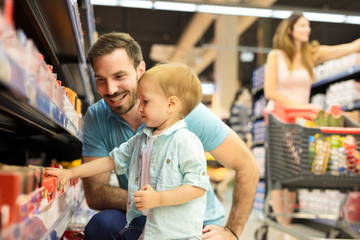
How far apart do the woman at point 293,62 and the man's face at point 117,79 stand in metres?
1.71

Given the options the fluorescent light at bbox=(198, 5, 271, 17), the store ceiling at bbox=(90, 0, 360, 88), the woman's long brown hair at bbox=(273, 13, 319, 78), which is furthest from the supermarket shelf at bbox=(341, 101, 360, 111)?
the store ceiling at bbox=(90, 0, 360, 88)

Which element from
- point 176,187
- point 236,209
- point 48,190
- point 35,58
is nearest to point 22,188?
point 35,58

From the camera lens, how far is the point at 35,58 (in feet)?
2.71

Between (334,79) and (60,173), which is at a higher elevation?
(334,79)

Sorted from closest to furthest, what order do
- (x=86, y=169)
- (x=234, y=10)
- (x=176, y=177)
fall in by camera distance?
(x=176, y=177) → (x=86, y=169) → (x=234, y=10)

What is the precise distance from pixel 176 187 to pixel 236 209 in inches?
28.4

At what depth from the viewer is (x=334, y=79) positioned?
15.7 ft

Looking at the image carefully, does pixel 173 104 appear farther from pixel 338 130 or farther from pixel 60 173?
pixel 338 130

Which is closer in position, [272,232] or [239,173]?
[239,173]

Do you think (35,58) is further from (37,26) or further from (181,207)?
(37,26)

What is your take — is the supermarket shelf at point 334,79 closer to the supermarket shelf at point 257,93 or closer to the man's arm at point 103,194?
the supermarket shelf at point 257,93

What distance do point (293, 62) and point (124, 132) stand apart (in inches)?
76.5

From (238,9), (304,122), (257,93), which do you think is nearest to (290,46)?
(304,122)

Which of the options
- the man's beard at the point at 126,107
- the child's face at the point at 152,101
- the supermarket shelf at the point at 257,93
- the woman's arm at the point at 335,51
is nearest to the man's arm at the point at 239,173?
the man's beard at the point at 126,107
